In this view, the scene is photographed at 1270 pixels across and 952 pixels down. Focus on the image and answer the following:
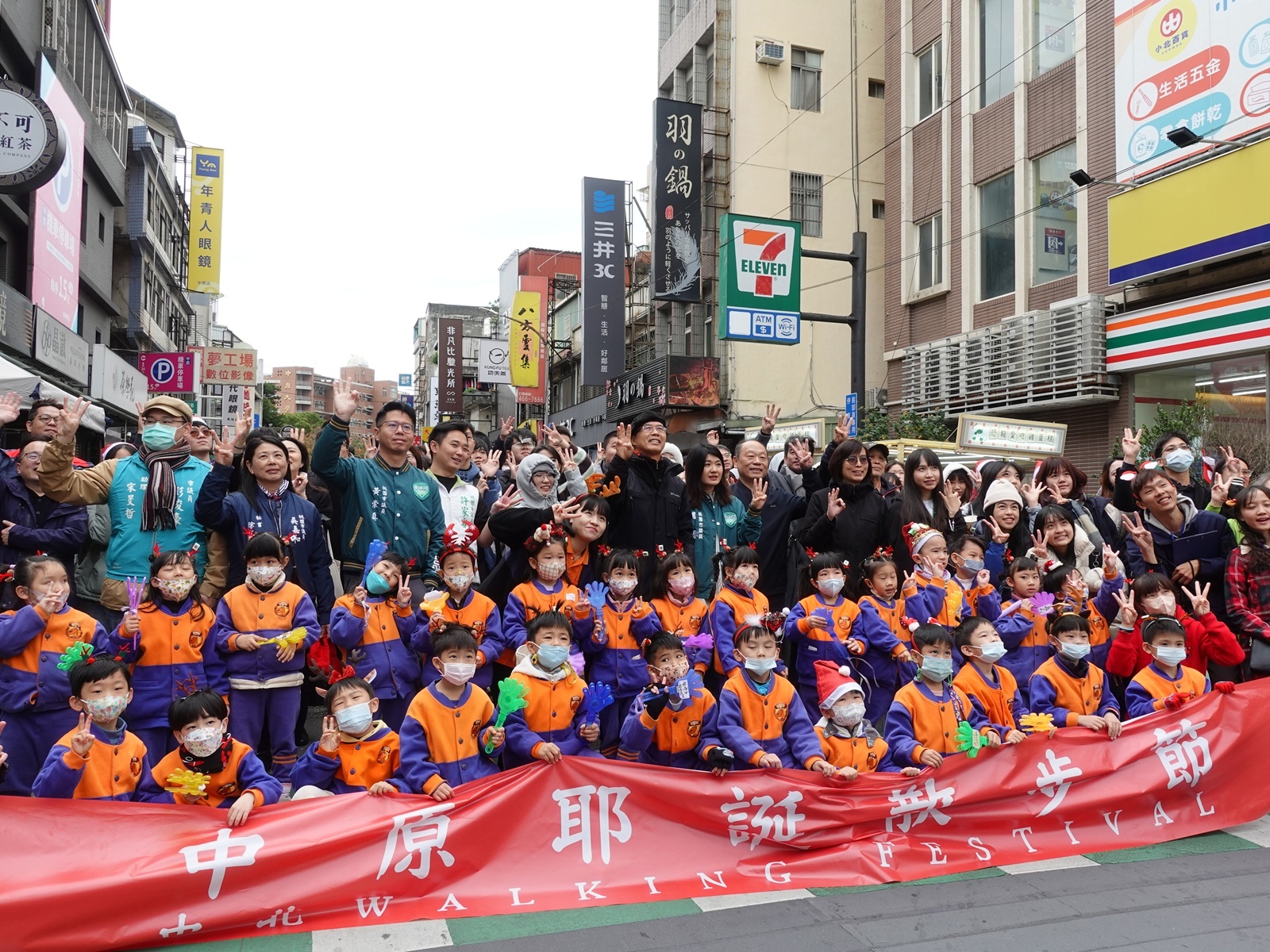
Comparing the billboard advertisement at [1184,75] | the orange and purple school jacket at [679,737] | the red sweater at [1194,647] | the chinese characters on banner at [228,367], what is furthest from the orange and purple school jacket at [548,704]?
the chinese characters on banner at [228,367]

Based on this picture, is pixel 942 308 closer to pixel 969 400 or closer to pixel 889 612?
pixel 969 400

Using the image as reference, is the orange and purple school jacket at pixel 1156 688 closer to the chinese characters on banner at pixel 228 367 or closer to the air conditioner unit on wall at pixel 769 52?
the air conditioner unit on wall at pixel 769 52

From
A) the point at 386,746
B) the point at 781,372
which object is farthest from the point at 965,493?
the point at 781,372

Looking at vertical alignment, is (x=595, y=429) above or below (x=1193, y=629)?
above

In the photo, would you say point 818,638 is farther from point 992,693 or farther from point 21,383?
point 21,383

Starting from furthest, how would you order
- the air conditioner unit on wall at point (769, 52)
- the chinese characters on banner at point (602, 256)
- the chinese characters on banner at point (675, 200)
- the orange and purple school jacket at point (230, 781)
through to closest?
the chinese characters on banner at point (602, 256) < the air conditioner unit on wall at point (769, 52) < the chinese characters on banner at point (675, 200) < the orange and purple school jacket at point (230, 781)

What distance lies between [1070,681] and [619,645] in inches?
100

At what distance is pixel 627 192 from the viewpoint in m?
27.2

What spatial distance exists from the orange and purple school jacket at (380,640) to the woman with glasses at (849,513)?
2784 mm

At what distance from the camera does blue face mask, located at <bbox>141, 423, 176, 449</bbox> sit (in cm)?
538

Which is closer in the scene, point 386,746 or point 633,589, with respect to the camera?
point 386,746

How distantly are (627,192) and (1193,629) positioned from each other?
23.8 metres

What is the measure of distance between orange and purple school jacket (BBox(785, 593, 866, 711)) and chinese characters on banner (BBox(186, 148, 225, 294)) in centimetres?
3730

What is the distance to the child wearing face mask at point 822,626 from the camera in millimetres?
5492
